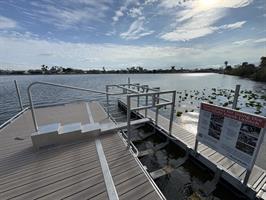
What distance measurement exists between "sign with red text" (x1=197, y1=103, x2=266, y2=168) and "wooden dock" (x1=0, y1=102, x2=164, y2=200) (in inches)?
80.0

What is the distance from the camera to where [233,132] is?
3240 millimetres

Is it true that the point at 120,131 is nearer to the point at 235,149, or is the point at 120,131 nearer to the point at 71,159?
the point at 71,159

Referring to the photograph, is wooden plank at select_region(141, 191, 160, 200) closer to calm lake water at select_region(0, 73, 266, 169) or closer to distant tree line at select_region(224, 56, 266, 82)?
calm lake water at select_region(0, 73, 266, 169)

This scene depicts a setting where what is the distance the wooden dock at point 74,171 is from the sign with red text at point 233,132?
2.03m

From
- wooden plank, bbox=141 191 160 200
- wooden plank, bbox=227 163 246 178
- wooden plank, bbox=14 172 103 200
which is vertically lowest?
wooden plank, bbox=227 163 246 178

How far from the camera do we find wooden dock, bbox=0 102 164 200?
8.45 ft

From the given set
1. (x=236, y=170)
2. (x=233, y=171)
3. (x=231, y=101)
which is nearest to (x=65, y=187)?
(x=233, y=171)

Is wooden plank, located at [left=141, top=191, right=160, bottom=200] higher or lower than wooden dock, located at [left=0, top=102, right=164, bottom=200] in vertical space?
lower

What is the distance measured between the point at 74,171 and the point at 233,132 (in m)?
3.70

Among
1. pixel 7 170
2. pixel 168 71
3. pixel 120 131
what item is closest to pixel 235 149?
pixel 120 131

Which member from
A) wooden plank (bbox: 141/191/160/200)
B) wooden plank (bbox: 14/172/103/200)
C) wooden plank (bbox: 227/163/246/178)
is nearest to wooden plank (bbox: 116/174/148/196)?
wooden plank (bbox: 141/191/160/200)

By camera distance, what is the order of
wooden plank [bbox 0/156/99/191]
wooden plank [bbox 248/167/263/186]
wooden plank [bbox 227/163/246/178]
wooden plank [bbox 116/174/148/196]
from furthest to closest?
1. wooden plank [bbox 227/163/246/178]
2. wooden plank [bbox 248/167/263/186]
3. wooden plank [bbox 0/156/99/191]
4. wooden plank [bbox 116/174/148/196]

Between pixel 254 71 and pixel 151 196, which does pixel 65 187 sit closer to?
pixel 151 196

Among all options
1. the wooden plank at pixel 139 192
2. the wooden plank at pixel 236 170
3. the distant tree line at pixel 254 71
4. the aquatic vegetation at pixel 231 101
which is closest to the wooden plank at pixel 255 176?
the wooden plank at pixel 236 170
